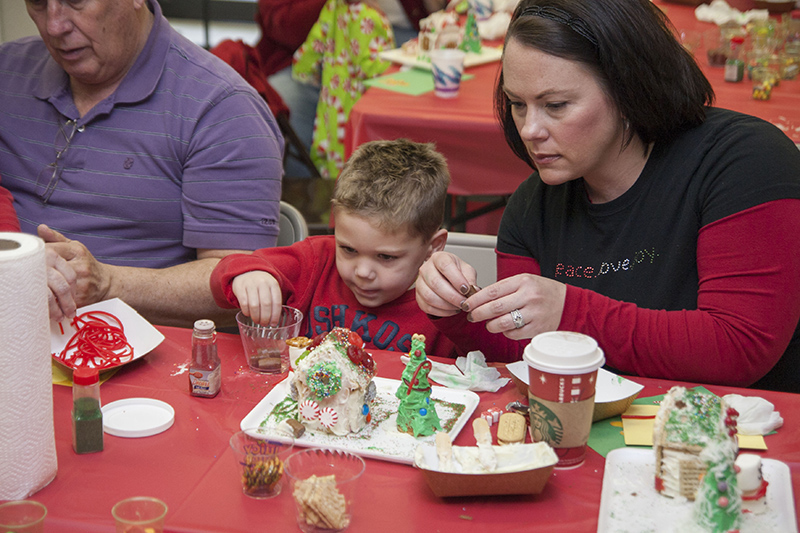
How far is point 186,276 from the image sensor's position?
2211 millimetres

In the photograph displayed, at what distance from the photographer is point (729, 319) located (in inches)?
63.9

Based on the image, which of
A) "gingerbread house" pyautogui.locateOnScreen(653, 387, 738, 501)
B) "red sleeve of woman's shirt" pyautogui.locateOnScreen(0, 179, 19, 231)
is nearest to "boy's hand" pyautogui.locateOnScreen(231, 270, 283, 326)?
"red sleeve of woman's shirt" pyautogui.locateOnScreen(0, 179, 19, 231)

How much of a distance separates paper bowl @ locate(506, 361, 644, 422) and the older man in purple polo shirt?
3.32 ft

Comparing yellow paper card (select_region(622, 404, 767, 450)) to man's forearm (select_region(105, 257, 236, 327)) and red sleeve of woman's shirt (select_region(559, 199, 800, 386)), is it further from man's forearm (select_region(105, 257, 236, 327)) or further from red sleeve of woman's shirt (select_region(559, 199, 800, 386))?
man's forearm (select_region(105, 257, 236, 327))

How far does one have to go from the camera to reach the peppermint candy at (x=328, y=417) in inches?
53.9

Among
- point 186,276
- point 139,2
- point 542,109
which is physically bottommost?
point 186,276

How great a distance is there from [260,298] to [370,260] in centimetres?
32

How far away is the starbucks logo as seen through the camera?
126 cm

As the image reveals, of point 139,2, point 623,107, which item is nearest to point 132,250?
point 139,2

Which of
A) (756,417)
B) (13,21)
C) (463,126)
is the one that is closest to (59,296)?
(756,417)

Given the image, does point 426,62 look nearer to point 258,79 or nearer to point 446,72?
point 446,72

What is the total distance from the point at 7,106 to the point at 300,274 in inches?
42.8

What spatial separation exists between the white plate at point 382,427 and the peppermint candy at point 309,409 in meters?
0.03

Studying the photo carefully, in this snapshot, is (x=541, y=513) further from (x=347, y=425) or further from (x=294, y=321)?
(x=294, y=321)
